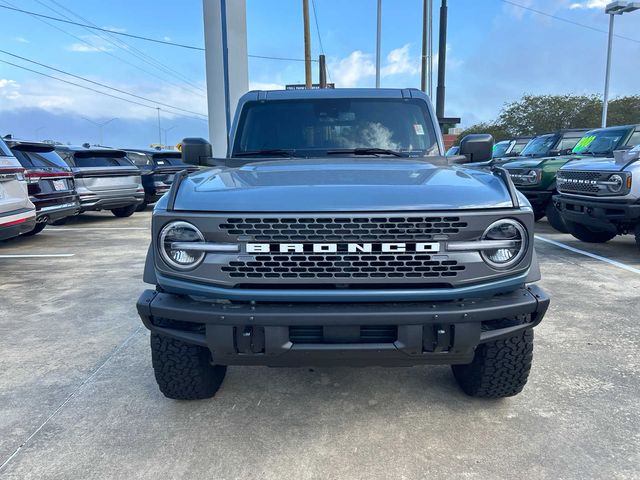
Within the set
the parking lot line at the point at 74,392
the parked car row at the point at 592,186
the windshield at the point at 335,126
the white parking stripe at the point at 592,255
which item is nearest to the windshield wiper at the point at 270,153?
the windshield at the point at 335,126

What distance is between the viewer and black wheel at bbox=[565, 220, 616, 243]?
25.8 ft

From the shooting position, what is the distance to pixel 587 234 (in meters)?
7.96

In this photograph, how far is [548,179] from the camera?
29.8 feet

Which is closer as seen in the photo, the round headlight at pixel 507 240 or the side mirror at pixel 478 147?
the round headlight at pixel 507 240

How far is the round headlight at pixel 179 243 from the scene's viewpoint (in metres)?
2.31

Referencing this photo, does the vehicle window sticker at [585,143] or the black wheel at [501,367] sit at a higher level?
the vehicle window sticker at [585,143]

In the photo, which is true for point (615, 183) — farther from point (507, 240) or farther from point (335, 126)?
point (507, 240)

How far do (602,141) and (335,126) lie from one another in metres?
7.52

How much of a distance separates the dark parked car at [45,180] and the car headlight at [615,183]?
8317mm

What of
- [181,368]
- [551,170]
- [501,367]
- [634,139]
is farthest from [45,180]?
[634,139]

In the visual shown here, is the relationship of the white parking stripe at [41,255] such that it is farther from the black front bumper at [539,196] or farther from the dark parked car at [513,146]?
the dark parked car at [513,146]

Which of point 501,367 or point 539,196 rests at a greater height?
point 539,196

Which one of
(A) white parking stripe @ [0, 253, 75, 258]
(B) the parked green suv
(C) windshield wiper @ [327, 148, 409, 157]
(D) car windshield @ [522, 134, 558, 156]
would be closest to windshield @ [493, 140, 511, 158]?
(D) car windshield @ [522, 134, 558, 156]

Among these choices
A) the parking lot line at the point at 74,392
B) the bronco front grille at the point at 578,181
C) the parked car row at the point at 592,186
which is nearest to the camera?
the parking lot line at the point at 74,392
